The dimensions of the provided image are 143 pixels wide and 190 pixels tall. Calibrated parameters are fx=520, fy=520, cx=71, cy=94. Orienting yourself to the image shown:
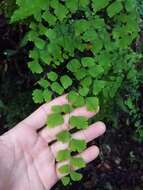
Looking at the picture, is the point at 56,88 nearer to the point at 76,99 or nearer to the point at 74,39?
the point at 76,99

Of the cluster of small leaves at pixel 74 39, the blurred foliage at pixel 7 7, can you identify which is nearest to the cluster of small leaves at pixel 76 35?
the cluster of small leaves at pixel 74 39

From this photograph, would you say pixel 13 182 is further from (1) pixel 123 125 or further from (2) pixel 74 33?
(1) pixel 123 125

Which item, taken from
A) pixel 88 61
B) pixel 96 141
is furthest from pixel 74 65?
pixel 96 141

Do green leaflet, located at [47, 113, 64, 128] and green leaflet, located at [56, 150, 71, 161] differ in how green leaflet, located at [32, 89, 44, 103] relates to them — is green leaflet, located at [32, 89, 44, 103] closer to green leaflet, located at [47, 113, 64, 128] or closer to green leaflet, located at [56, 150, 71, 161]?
green leaflet, located at [47, 113, 64, 128]


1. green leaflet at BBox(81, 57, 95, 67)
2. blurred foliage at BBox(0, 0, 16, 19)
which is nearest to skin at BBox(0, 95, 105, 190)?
green leaflet at BBox(81, 57, 95, 67)

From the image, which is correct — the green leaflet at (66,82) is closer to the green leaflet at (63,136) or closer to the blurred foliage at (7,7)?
the green leaflet at (63,136)

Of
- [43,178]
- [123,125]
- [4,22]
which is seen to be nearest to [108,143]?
[123,125]

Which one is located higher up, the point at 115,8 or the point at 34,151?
the point at 115,8

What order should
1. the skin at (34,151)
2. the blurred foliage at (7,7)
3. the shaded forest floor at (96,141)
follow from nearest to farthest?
the skin at (34,151)
the blurred foliage at (7,7)
the shaded forest floor at (96,141)
